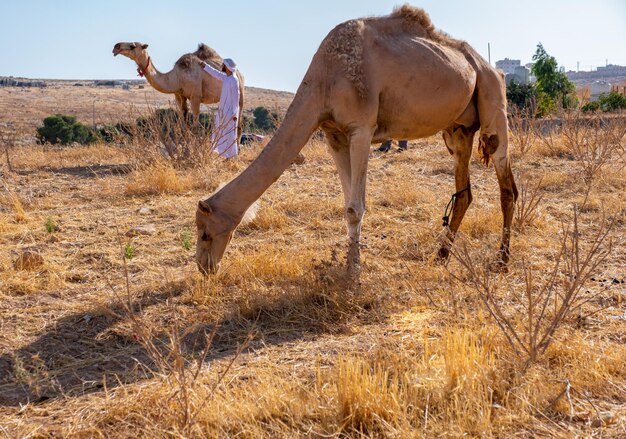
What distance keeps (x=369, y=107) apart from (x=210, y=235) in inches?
62.8

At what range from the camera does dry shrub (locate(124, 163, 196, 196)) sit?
10570mm

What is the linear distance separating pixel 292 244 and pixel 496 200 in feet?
10.9

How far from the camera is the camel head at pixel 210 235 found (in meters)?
5.57

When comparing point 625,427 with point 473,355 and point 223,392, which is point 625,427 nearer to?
point 473,355

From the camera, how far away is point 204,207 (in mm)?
5516

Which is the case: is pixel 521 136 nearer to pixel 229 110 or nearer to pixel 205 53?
pixel 229 110

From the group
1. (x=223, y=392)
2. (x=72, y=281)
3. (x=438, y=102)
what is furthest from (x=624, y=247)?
(x=72, y=281)

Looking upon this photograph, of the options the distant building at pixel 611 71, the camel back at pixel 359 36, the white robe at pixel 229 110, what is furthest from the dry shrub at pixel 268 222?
the distant building at pixel 611 71

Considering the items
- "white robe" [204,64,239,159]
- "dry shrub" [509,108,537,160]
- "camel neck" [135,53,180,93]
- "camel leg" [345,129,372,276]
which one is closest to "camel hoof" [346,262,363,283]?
"camel leg" [345,129,372,276]

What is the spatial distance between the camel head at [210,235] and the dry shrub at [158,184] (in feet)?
16.3

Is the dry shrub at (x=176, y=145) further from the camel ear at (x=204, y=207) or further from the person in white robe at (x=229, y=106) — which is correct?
the camel ear at (x=204, y=207)

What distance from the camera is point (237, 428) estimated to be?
3359 mm

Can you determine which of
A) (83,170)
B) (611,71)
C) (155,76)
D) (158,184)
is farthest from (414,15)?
(611,71)

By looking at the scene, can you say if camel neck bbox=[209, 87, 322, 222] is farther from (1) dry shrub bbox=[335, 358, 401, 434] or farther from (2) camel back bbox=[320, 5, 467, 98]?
(1) dry shrub bbox=[335, 358, 401, 434]
